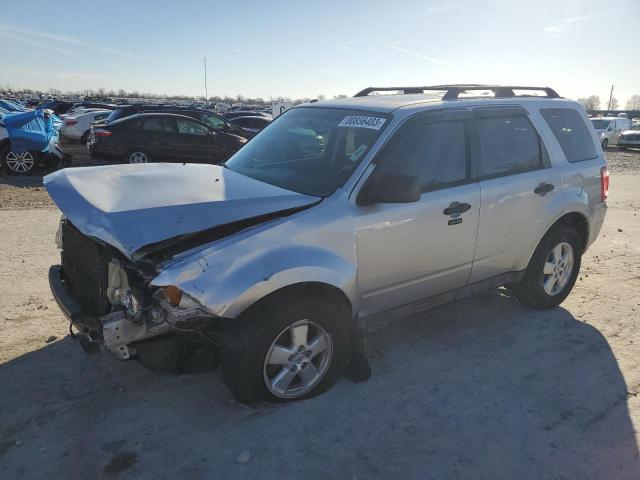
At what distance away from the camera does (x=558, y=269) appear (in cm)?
484

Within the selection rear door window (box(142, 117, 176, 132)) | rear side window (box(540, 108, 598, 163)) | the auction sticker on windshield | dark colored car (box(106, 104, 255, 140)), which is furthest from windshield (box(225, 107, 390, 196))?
dark colored car (box(106, 104, 255, 140))

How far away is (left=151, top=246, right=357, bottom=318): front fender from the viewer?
2660mm

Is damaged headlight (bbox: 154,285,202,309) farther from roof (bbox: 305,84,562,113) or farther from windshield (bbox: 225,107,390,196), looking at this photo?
roof (bbox: 305,84,562,113)

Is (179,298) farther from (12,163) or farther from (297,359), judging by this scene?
(12,163)

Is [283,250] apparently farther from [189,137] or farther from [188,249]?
[189,137]

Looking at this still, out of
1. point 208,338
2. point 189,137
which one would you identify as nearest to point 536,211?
point 208,338

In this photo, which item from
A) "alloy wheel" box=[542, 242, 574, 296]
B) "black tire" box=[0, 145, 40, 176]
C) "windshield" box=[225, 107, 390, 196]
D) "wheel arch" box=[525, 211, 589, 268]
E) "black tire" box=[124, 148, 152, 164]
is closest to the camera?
"windshield" box=[225, 107, 390, 196]

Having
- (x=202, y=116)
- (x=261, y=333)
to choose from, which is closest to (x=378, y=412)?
(x=261, y=333)

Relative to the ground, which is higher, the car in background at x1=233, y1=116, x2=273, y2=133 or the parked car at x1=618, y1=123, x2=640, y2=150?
the car in background at x1=233, y1=116, x2=273, y2=133

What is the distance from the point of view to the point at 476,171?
13.0 feet

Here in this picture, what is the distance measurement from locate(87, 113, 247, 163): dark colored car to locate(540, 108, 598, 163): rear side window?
336 inches

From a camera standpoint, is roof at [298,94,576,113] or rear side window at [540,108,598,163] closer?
roof at [298,94,576,113]

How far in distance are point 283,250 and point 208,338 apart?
2.24 ft

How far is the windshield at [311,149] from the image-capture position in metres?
3.51
